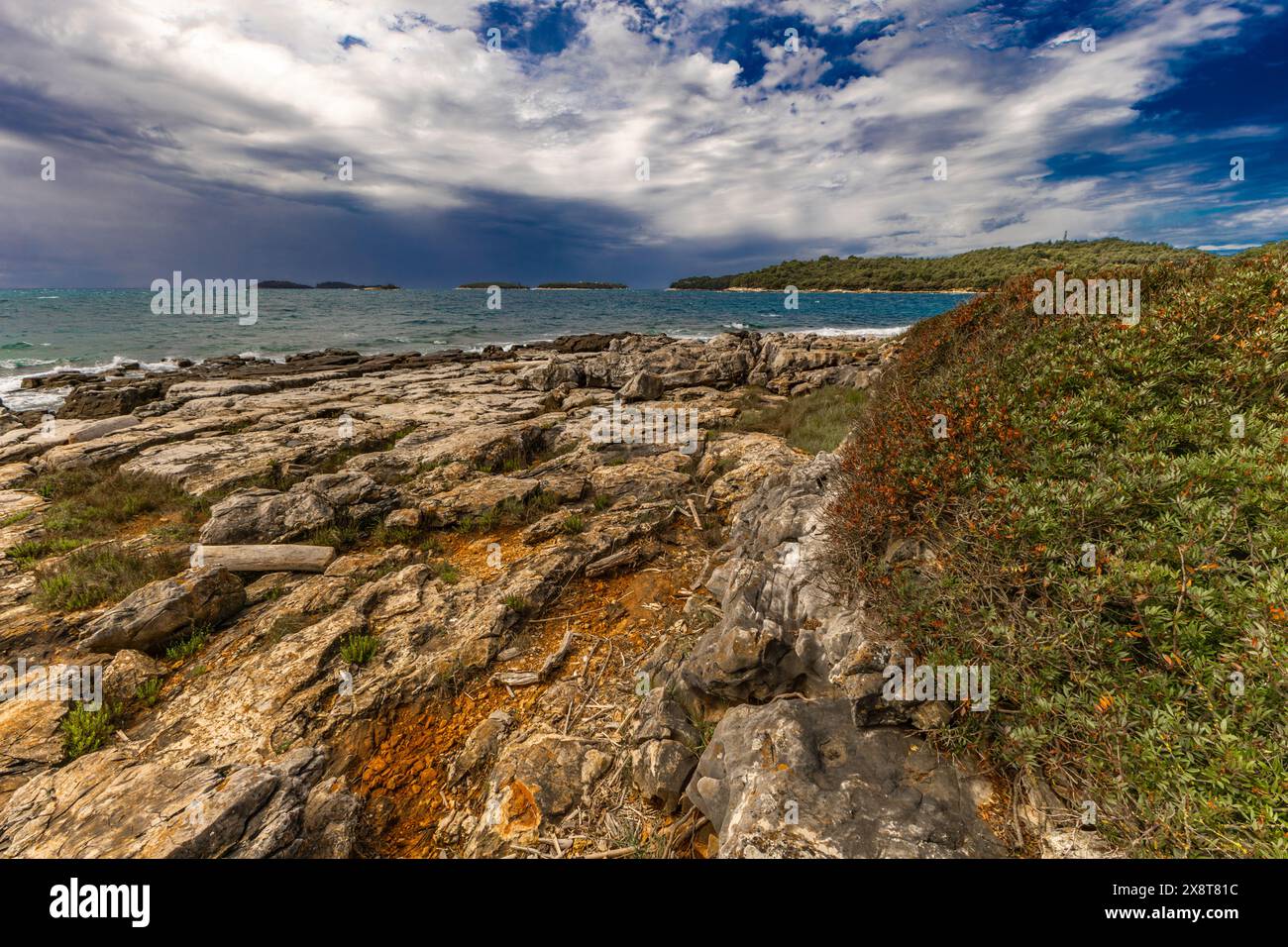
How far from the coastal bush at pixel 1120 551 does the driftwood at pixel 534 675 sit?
3.89 metres

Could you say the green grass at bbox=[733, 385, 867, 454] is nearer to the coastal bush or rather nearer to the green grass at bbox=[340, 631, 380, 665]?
the coastal bush

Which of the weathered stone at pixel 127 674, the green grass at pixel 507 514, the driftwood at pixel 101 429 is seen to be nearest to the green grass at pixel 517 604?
the green grass at pixel 507 514

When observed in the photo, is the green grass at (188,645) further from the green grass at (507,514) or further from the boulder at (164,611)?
the green grass at (507,514)

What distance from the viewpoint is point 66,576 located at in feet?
26.3

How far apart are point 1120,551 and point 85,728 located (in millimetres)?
10362

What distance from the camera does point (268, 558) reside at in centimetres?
839

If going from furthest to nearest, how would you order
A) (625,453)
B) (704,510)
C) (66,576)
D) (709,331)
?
(709,331)
(625,453)
(704,510)
(66,576)

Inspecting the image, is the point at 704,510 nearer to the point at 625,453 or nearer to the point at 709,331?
the point at 625,453

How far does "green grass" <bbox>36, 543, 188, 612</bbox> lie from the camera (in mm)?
7676

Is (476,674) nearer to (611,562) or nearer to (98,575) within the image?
(611,562)

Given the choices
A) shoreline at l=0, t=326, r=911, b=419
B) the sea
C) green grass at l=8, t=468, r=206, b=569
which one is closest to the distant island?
the sea

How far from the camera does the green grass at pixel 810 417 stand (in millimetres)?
13422

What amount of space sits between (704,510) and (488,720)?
603cm
